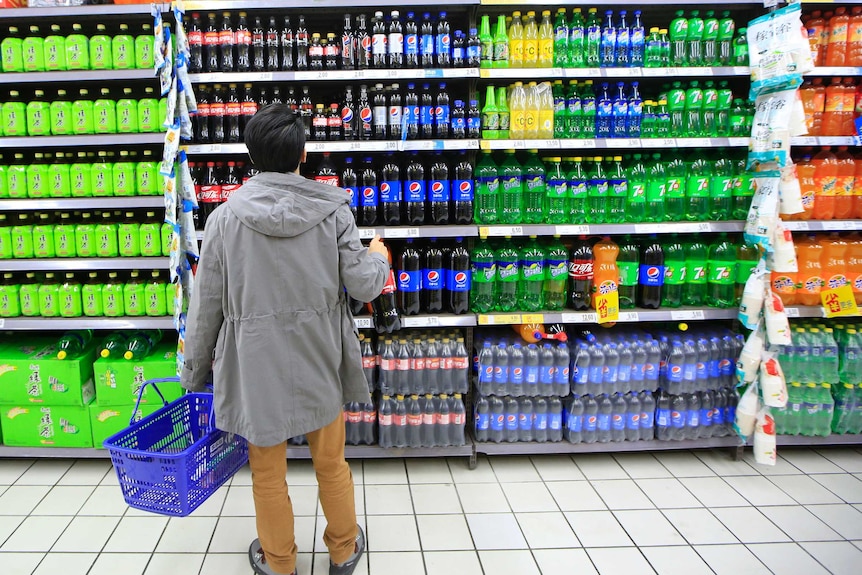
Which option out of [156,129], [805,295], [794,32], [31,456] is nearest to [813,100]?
[794,32]

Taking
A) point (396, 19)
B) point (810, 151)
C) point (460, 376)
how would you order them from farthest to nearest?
point (810, 151)
point (460, 376)
point (396, 19)

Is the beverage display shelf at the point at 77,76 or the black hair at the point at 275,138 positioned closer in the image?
the black hair at the point at 275,138

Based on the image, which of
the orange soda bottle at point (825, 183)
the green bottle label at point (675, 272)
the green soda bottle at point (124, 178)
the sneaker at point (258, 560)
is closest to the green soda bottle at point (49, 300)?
the green soda bottle at point (124, 178)

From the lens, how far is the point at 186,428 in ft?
9.52

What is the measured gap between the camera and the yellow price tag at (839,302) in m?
3.49

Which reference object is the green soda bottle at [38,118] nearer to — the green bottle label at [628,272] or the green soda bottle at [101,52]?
the green soda bottle at [101,52]

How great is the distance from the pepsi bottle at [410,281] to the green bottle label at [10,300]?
7.38ft

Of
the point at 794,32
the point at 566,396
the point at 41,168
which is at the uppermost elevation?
the point at 794,32

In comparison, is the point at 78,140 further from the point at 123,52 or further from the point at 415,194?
the point at 415,194

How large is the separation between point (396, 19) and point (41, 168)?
7.17 feet

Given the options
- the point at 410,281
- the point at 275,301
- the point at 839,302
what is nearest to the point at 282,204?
the point at 275,301

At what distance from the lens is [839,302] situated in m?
3.51

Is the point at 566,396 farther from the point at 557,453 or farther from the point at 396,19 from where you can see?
the point at 396,19

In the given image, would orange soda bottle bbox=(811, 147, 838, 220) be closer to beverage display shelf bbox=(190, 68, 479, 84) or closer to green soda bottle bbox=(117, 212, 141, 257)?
beverage display shelf bbox=(190, 68, 479, 84)
